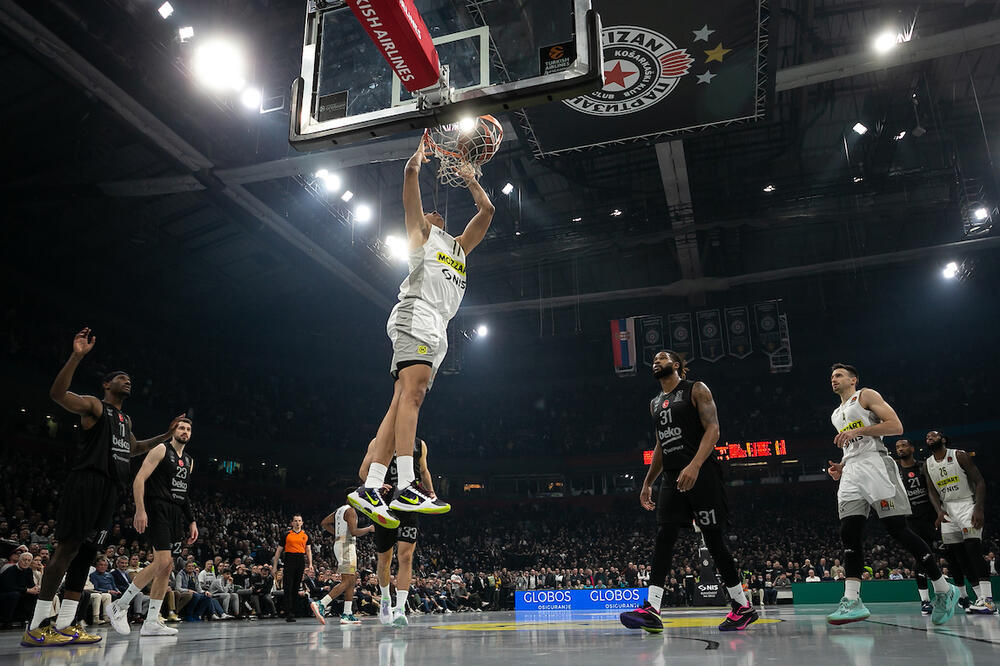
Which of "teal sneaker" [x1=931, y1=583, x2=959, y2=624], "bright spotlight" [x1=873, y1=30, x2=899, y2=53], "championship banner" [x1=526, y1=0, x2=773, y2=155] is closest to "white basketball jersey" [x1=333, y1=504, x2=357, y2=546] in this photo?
"teal sneaker" [x1=931, y1=583, x2=959, y2=624]

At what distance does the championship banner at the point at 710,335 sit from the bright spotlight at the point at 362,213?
11.9 metres

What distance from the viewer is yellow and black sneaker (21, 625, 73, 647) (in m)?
4.91

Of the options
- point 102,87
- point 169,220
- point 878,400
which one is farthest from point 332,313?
point 878,400

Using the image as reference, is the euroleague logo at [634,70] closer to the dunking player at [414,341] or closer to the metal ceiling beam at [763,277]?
the dunking player at [414,341]

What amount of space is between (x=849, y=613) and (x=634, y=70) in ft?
29.5

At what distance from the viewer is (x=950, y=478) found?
781 centimetres

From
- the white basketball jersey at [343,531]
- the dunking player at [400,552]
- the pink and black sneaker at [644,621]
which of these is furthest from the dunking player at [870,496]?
the white basketball jersey at [343,531]

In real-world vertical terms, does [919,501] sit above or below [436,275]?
below

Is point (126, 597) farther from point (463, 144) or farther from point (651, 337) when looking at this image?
point (651, 337)

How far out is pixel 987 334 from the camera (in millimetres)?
30938

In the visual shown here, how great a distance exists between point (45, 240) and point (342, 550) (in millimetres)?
16918

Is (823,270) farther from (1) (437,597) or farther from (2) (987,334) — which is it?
(1) (437,597)

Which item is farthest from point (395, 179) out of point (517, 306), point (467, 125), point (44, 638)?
point (44, 638)

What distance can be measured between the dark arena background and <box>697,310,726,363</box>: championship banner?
10 cm
